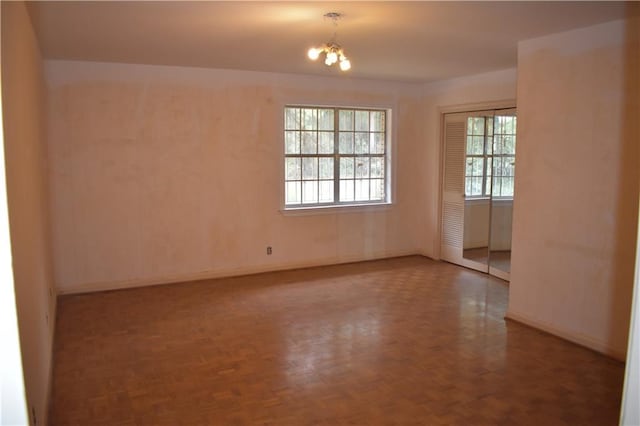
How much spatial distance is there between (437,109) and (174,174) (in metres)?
3.52

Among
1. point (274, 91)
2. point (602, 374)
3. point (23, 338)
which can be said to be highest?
point (274, 91)

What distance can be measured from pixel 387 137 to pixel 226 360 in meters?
4.27

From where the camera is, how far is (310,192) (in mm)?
6711

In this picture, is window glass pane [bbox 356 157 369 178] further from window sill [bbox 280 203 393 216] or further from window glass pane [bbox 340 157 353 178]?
window sill [bbox 280 203 393 216]

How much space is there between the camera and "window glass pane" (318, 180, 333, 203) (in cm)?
679

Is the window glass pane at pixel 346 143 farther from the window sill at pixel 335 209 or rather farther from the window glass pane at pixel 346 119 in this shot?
the window sill at pixel 335 209

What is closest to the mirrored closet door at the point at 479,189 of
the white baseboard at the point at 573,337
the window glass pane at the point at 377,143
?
the window glass pane at the point at 377,143

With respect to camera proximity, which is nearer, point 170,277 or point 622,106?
point 622,106

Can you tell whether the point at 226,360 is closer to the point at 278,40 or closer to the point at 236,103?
the point at 278,40

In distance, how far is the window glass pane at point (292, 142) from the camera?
6456 mm

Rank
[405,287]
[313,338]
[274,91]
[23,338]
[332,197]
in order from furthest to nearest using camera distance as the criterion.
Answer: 1. [332,197]
2. [274,91]
3. [405,287]
4. [313,338]
5. [23,338]

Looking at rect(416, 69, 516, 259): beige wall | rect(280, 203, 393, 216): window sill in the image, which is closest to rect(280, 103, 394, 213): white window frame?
rect(280, 203, 393, 216): window sill

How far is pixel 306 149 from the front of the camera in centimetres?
659

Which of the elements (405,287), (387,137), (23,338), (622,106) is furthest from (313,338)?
(387,137)
